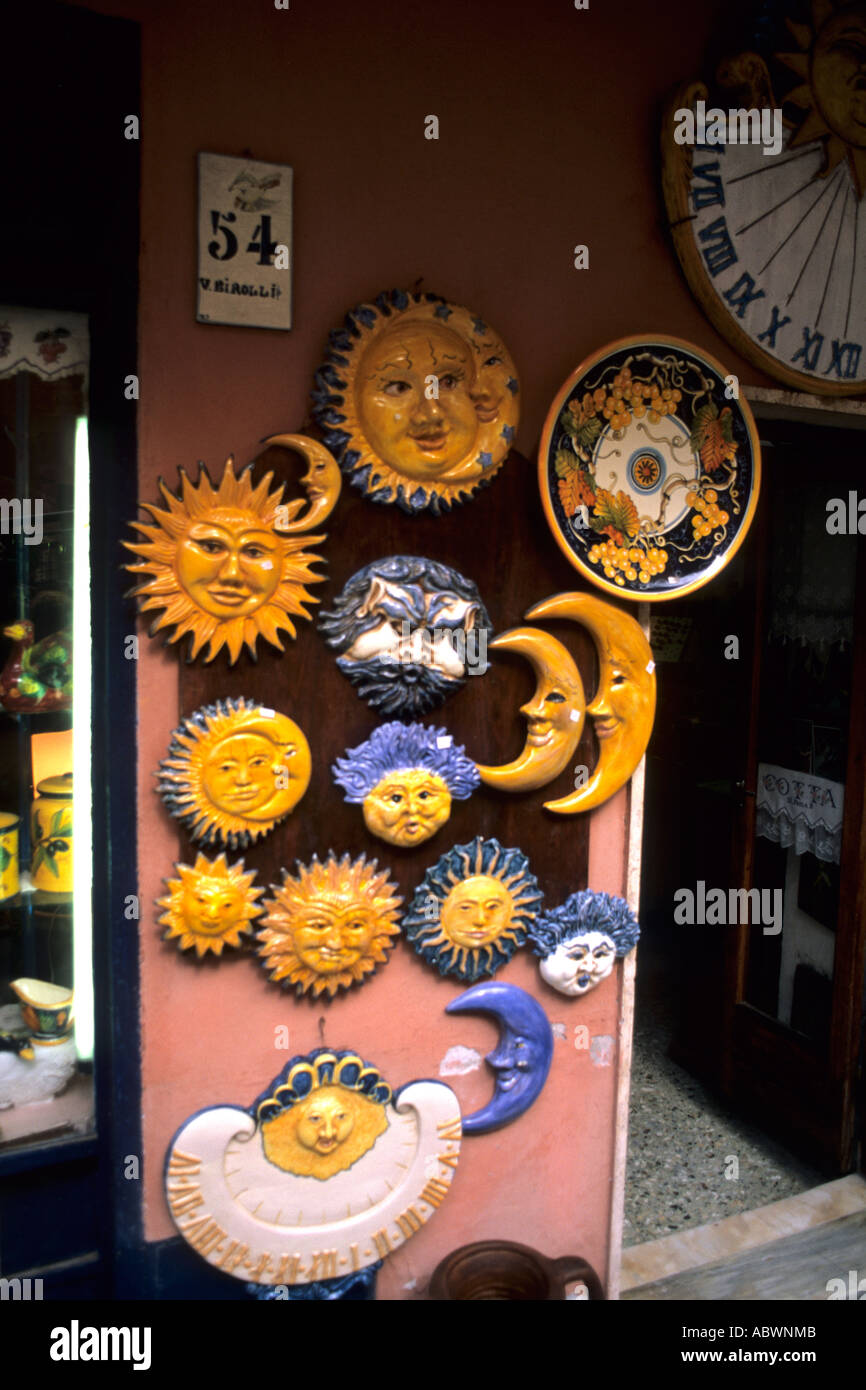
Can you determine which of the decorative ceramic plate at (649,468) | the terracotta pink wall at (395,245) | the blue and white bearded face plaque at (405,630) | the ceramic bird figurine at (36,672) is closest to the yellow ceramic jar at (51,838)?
the ceramic bird figurine at (36,672)

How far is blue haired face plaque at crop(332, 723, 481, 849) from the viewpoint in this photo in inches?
67.8

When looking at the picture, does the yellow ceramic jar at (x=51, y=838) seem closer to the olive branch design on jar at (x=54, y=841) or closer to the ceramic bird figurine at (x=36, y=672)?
the olive branch design on jar at (x=54, y=841)

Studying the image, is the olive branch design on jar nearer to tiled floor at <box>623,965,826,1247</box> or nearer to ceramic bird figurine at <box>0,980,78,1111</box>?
ceramic bird figurine at <box>0,980,78,1111</box>

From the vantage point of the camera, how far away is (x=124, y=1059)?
167 cm

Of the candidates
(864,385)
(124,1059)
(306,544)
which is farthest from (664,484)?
(124,1059)

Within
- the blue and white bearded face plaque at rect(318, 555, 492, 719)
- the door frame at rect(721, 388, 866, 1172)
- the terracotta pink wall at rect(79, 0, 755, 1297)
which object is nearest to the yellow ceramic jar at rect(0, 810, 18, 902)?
the terracotta pink wall at rect(79, 0, 755, 1297)

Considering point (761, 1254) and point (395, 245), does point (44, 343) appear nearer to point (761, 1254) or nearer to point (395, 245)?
point (395, 245)

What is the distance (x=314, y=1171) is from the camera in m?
1.78

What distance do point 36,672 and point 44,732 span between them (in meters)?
0.12

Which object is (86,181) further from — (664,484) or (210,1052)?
(210,1052)

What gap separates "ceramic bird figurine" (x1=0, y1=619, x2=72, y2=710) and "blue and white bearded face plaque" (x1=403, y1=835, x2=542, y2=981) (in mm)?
828

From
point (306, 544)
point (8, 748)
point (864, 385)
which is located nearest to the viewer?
point (306, 544)

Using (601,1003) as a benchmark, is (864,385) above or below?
above
